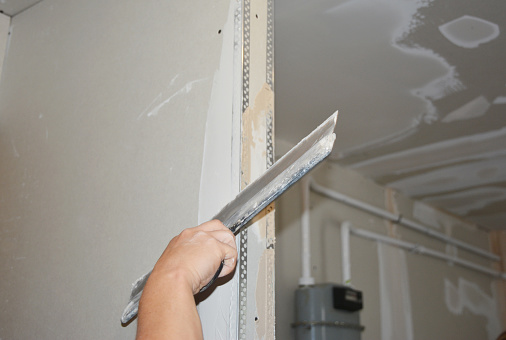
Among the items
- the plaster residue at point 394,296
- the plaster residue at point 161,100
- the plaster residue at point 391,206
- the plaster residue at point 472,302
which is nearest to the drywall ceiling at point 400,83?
the plaster residue at point 391,206

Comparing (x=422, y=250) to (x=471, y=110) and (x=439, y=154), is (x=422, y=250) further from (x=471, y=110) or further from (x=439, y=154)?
(x=471, y=110)

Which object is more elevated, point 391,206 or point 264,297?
point 391,206

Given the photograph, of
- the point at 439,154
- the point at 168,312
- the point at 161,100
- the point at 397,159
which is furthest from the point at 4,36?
the point at 439,154

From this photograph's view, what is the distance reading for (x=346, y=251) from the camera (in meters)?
2.91

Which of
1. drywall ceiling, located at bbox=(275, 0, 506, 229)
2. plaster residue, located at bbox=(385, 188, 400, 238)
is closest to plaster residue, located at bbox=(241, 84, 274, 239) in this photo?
drywall ceiling, located at bbox=(275, 0, 506, 229)

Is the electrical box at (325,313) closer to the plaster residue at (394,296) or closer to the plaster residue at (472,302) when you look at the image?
the plaster residue at (394,296)

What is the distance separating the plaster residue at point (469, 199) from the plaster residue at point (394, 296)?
656 mm

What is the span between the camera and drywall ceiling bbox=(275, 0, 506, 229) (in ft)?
5.99

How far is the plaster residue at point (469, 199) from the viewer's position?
3605mm

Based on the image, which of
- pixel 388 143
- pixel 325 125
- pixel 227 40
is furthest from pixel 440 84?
pixel 325 125

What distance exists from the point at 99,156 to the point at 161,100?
0.23 meters

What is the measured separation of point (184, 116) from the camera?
1170 millimetres

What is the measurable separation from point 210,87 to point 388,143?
1.92m

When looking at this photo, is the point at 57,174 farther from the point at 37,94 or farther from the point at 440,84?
the point at 440,84
